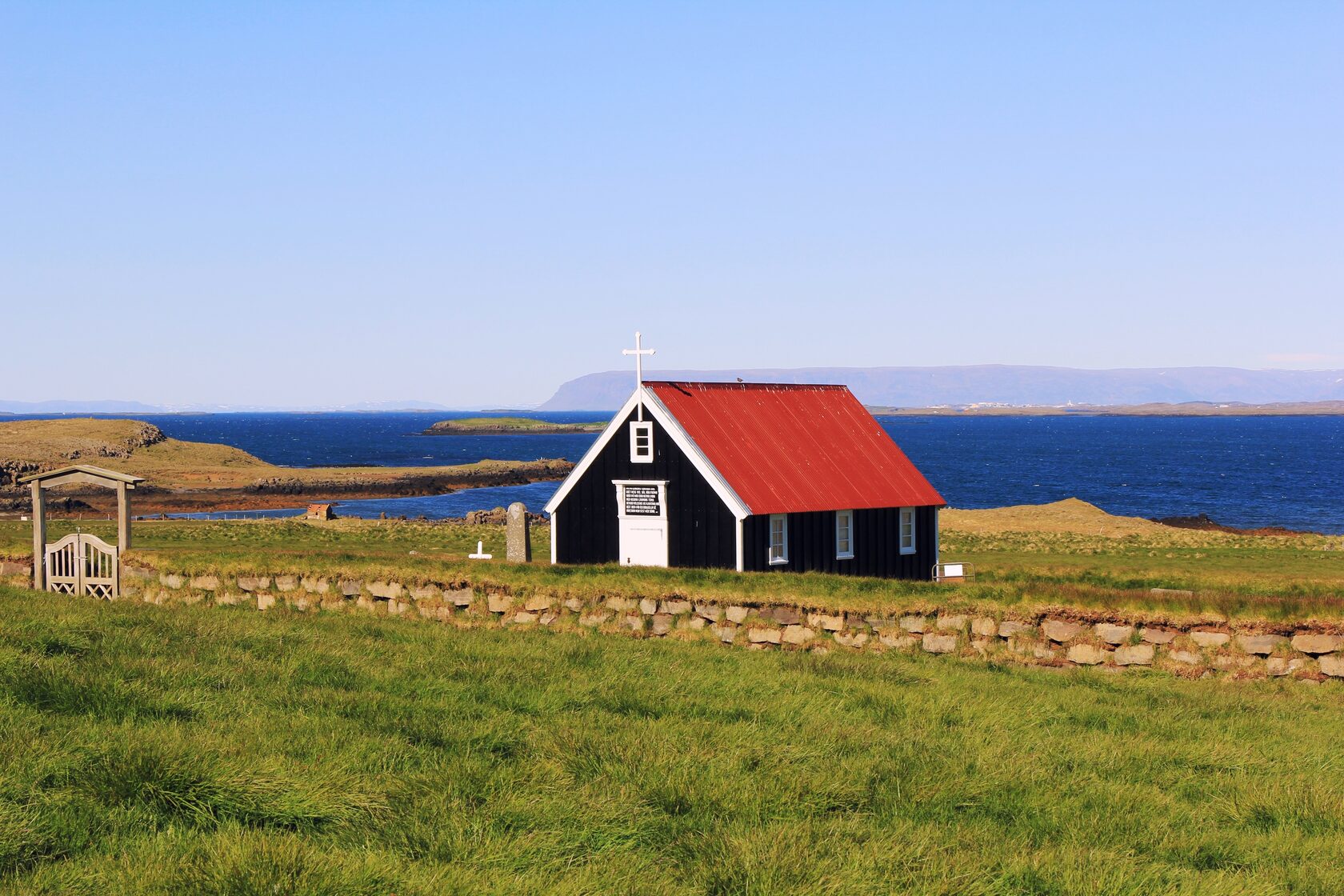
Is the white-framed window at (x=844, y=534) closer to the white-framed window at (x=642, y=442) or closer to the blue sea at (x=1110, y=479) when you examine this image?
the white-framed window at (x=642, y=442)

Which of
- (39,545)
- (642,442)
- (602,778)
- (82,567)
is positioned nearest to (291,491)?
(39,545)

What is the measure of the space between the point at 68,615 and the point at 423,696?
18.1ft

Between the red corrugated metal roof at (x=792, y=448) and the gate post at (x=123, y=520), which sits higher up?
the red corrugated metal roof at (x=792, y=448)

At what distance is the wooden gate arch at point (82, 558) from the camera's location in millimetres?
24297

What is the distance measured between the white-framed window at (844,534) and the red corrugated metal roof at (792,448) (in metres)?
0.26

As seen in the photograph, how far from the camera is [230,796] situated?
758 cm

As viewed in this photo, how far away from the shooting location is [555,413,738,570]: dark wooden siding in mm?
25078

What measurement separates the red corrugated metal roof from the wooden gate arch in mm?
11326

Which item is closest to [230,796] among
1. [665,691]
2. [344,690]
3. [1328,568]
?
[344,690]

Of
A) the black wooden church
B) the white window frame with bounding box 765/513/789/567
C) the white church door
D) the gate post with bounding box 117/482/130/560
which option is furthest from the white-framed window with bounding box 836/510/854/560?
the gate post with bounding box 117/482/130/560

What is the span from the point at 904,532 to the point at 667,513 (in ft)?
19.5

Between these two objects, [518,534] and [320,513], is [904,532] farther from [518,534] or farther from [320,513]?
[320,513]

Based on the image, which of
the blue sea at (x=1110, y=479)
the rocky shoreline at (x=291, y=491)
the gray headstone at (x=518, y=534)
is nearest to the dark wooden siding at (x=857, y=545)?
the gray headstone at (x=518, y=534)

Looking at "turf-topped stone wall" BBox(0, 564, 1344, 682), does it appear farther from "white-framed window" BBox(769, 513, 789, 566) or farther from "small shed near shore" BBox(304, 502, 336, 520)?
"small shed near shore" BBox(304, 502, 336, 520)
